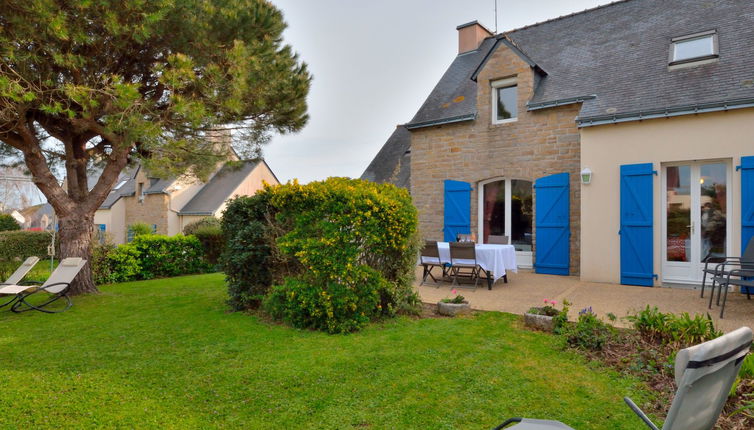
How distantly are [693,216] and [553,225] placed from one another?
2.66 meters

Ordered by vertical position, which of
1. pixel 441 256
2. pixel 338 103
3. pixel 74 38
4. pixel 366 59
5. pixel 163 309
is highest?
pixel 366 59

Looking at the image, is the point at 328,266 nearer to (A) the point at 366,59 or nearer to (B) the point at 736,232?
(B) the point at 736,232

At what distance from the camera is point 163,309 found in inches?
264

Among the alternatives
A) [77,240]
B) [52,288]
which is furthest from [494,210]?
[52,288]

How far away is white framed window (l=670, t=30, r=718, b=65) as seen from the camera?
345 inches

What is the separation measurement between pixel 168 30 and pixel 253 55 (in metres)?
1.39

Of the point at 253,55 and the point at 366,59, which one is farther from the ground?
the point at 366,59

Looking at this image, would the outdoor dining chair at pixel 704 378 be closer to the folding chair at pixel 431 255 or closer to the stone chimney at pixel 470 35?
the folding chair at pixel 431 255

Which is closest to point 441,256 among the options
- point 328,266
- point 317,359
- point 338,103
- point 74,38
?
point 328,266

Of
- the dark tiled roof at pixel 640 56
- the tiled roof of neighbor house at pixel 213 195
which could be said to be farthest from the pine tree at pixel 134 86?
the tiled roof of neighbor house at pixel 213 195

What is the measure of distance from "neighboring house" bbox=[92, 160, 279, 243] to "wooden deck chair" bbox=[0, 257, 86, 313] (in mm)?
15379

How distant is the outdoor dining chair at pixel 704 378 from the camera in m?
1.81

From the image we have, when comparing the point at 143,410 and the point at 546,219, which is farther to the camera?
the point at 546,219

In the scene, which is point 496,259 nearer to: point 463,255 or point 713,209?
point 463,255
